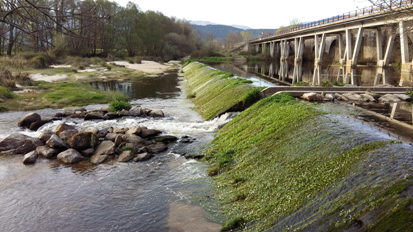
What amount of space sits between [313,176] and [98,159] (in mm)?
7197

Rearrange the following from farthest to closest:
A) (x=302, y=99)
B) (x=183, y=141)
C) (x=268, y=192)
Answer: (x=302, y=99) → (x=183, y=141) → (x=268, y=192)

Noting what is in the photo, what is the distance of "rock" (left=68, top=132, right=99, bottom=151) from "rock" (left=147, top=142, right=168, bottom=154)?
7.09ft

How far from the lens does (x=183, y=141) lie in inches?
465

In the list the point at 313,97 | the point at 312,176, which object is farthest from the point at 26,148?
the point at 313,97

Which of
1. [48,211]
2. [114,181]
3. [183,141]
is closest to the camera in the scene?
[48,211]

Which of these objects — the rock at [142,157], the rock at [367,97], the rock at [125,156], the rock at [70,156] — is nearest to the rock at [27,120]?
the rock at [70,156]

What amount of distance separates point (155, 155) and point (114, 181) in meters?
2.25

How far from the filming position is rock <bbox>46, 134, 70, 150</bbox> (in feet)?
36.7

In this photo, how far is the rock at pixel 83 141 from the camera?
11141 mm

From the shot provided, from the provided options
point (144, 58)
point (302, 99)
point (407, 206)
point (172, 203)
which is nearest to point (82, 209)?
point (172, 203)

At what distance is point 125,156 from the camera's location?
10289mm

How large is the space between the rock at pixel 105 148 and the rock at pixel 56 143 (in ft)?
4.29

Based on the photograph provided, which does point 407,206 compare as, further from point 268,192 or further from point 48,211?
point 48,211

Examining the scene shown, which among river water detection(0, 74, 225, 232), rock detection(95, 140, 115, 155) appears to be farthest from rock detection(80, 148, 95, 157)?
river water detection(0, 74, 225, 232)
